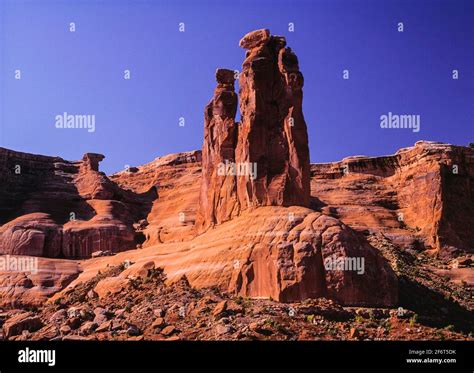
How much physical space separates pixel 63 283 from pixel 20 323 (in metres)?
19.7

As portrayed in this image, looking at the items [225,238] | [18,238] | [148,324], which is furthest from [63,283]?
[148,324]

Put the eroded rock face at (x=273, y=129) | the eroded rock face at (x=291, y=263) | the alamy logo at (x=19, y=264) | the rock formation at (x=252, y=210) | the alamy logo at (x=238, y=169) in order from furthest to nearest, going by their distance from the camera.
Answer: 1. the alamy logo at (x=19, y=264)
2. the alamy logo at (x=238, y=169)
3. the eroded rock face at (x=273, y=129)
4. the rock formation at (x=252, y=210)
5. the eroded rock face at (x=291, y=263)

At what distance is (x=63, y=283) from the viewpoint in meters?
69.4

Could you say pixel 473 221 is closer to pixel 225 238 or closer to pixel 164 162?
pixel 225 238

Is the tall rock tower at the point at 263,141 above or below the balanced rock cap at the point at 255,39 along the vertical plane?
below

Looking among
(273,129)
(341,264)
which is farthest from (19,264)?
(341,264)

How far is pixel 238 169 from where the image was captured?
200 feet

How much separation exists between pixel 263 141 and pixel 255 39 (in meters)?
10.4

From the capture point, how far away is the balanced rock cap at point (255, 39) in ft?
205

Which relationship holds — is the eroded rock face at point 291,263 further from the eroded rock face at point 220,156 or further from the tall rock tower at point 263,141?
the eroded rock face at point 220,156
